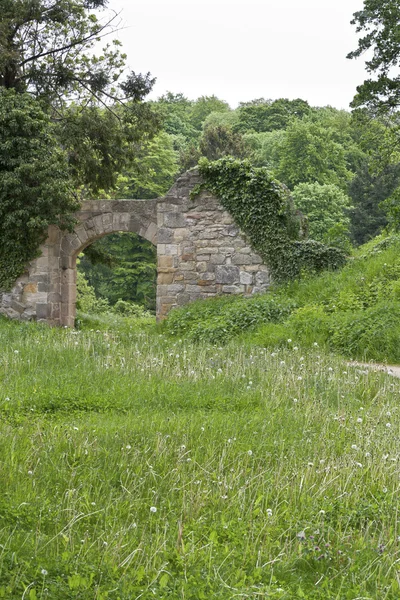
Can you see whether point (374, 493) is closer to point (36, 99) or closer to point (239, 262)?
point (239, 262)

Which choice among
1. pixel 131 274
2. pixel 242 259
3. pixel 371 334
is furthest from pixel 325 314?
pixel 131 274

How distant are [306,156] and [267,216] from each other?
79.1ft

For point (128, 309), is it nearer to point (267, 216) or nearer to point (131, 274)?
point (131, 274)

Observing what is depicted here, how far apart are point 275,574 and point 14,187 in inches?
490

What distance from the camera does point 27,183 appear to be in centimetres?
1467

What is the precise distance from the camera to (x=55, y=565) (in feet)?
9.77

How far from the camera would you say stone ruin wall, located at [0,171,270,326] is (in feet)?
48.5

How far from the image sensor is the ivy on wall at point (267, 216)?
1438 cm

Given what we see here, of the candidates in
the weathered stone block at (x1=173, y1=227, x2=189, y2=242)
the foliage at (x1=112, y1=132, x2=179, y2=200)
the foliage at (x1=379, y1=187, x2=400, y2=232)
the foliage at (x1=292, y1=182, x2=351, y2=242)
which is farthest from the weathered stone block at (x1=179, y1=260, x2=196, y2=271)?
the foliage at (x1=112, y1=132, x2=179, y2=200)

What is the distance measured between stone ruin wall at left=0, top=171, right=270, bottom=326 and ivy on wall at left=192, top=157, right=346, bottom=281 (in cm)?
22

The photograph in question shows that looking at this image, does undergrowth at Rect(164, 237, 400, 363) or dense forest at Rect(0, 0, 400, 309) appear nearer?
undergrowth at Rect(164, 237, 400, 363)

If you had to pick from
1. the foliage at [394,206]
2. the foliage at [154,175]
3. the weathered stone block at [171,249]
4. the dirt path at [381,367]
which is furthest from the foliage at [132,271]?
the dirt path at [381,367]

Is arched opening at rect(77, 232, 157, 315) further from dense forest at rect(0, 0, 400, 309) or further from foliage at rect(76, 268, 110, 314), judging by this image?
dense forest at rect(0, 0, 400, 309)

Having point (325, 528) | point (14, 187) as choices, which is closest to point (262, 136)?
point (14, 187)
